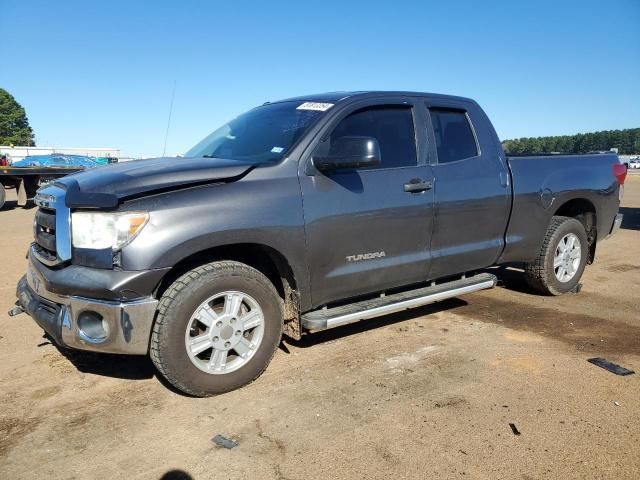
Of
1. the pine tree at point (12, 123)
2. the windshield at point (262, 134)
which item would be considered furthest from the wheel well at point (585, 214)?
the pine tree at point (12, 123)

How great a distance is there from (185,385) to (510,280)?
442cm

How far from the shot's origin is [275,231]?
10.6 ft

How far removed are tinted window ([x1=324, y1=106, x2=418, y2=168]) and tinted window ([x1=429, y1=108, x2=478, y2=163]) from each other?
30 cm

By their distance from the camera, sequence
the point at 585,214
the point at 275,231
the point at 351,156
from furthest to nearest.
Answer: the point at 585,214 → the point at 351,156 → the point at 275,231

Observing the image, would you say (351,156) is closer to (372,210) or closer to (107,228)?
(372,210)

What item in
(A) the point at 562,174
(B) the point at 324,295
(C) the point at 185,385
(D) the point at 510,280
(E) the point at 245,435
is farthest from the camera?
(D) the point at 510,280

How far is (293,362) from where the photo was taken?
3707 mm

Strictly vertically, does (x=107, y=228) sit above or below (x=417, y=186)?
below

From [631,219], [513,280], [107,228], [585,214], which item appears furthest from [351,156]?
[631,219]

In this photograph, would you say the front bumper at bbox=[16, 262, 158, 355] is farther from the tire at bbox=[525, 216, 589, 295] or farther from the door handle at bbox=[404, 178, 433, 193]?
the tire at bbox=[525, 216, 589, 295]

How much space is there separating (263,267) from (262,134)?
106 cm

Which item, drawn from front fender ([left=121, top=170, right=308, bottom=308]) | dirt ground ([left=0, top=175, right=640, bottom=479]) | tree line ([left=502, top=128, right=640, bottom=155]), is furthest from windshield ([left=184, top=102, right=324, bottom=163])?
tree line ([left=502, top=128, right=640, bottom=155])

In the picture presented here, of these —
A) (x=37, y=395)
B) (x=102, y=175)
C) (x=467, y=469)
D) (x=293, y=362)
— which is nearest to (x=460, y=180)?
(x=293, y=362)

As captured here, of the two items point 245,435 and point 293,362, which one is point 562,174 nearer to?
point 293,362
